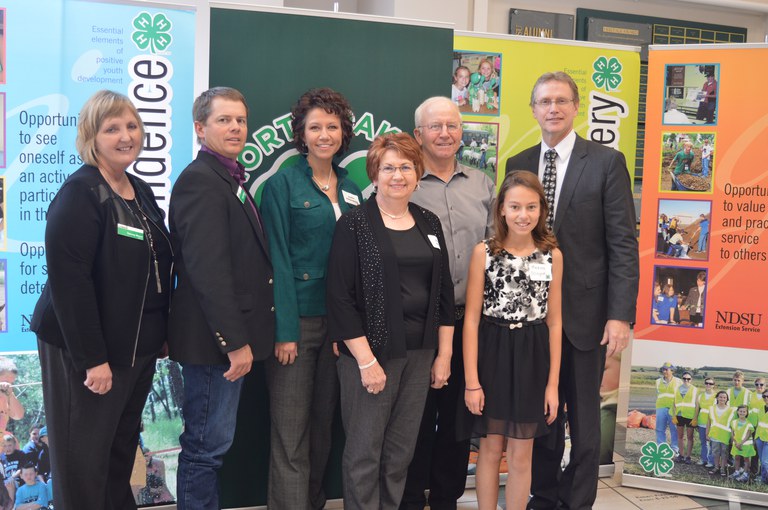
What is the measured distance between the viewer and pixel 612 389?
11.6 ft

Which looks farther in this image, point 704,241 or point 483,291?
point 704,241

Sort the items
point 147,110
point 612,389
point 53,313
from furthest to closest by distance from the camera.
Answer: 1. point 612,389
2. point 147,110
3. point 53,313

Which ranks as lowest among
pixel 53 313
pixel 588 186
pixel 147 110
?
pixel 53 313

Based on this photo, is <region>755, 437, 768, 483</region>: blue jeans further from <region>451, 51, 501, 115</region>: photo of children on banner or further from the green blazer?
the green blazer

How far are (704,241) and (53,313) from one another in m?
2.93

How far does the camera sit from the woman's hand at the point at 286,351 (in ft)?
8.05

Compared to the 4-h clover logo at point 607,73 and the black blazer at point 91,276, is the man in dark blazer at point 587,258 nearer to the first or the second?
the 4-h clover logo at point 607,73

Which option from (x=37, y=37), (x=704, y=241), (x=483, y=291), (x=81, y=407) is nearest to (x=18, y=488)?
(x=81, y=407)

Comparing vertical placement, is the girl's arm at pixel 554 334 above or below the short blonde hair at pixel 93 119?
below

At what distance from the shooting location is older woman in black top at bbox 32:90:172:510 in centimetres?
196

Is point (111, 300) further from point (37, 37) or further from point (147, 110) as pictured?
point (37, 37)

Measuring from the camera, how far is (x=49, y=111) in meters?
2.69

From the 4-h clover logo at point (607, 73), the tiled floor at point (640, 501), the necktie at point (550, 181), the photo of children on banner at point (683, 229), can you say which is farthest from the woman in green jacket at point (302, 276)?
the photo of children on banner at point (683, 229)

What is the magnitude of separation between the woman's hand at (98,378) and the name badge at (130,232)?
0.40 metres
